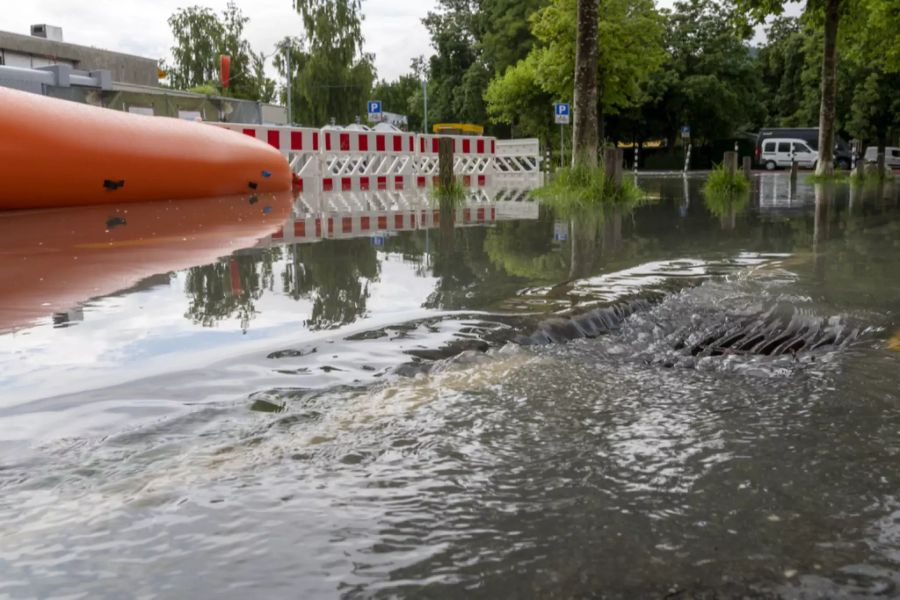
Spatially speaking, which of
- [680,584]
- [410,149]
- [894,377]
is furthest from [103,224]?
[410,149]

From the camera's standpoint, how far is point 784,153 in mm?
46094

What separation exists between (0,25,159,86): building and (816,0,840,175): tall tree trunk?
28.9m

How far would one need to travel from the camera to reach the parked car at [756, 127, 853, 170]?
44719mm

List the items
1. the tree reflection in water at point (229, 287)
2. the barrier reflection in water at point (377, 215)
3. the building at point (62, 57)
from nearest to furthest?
the tree reflection in water at point (229, 287) → the barrier reflection in water at point (377, 215) → the building at point (62, 57)

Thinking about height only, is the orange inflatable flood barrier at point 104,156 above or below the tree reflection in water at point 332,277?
above

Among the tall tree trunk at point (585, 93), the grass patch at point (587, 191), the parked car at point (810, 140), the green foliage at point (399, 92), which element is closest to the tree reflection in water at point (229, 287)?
the grass patch at point (587, 191)

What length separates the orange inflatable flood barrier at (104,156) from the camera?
9133mm

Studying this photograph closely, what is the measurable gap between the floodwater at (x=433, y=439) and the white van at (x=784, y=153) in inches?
1701

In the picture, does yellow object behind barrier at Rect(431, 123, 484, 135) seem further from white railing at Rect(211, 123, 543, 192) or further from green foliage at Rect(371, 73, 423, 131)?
green foliage at Rect(371, 73, 423, 131)

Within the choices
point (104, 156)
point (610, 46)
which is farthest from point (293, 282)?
point (610, 46)

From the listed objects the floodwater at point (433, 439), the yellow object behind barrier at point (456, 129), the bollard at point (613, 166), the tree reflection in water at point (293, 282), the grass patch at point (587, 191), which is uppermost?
the yellow object behind barrier at point (456, 129)

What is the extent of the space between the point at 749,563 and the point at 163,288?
13.1 ft

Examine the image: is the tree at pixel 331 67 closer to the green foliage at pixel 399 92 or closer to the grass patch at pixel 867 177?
the grass patch at pixel 867 177

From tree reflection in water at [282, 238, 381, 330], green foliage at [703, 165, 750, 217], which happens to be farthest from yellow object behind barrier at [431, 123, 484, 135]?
tree reflection in water at [282, 238, 381, 330]
